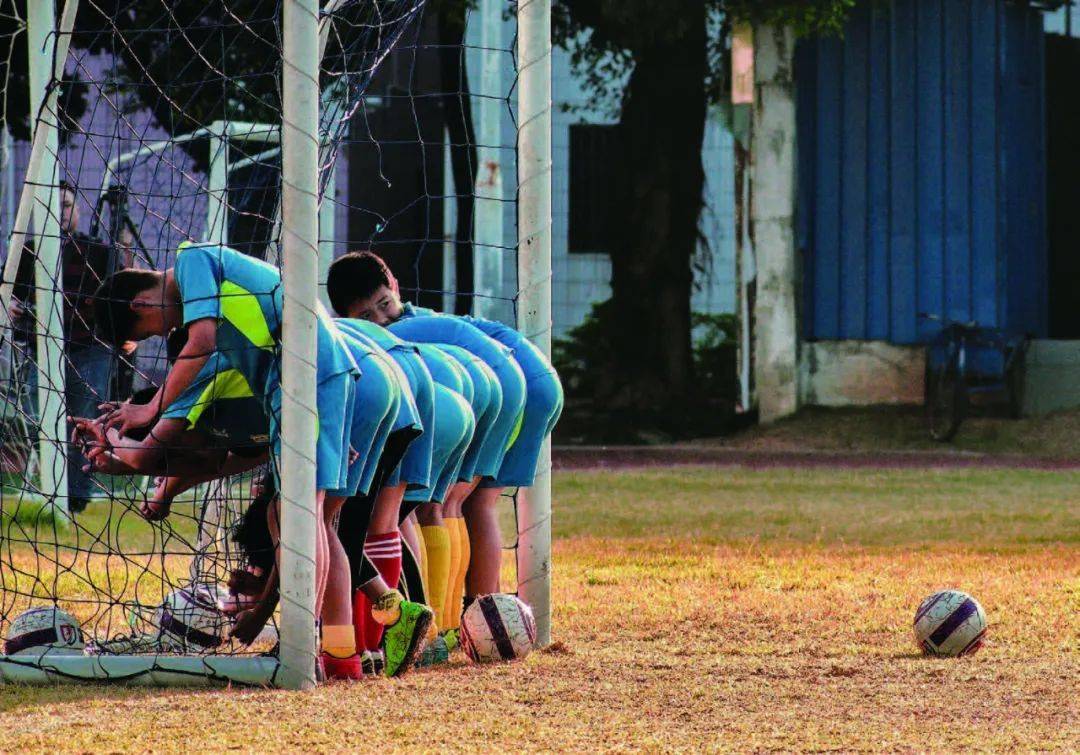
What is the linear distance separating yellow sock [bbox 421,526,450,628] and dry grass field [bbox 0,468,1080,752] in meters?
0.49

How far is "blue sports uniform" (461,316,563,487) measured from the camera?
778 centimetres

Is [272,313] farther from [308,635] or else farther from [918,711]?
[918,711]

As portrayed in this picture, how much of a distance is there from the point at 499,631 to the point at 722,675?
2.79 ft

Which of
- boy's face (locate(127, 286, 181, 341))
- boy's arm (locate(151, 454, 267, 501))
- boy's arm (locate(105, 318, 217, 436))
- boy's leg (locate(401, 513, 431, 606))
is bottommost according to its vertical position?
boy's leg (locate(401, 513, 431, 606))

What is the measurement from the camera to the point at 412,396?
6883mm

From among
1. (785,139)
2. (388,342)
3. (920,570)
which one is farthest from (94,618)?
(785,139)

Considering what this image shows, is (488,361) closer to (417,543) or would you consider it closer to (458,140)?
(417,543)

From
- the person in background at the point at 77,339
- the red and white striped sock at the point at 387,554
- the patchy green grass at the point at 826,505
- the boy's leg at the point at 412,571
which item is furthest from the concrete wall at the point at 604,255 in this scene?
the red and white striped sock at the point at 387,554

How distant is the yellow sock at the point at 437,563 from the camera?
24.5ft

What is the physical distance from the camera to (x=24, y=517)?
1223 cm

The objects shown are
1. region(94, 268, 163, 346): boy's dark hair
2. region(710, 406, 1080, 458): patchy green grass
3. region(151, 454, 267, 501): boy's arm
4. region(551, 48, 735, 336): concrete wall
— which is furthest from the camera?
region(551, 48, 735, 336): concrete wall

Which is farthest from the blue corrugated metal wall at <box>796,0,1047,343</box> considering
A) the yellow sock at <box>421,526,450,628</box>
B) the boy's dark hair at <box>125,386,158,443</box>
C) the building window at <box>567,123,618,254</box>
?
the boy's dark hair at <box>125,386,158,443</box>

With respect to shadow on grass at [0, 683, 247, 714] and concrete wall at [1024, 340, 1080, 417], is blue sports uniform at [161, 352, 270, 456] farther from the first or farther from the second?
concrete wall at [1024, 340, 1080, 417]

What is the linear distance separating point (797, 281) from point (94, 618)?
14.2m
